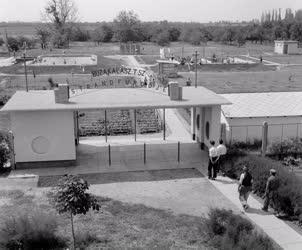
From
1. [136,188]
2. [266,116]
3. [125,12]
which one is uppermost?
[125,12]

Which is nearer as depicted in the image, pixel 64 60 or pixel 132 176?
pixel 132 176

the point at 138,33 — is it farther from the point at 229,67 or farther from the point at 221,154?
the point at 221,154

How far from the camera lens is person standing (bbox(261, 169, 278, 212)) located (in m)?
12.9

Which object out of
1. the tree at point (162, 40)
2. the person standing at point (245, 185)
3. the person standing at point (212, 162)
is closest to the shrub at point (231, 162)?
the person standing at point (212, 162)

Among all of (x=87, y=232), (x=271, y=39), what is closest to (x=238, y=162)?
(x=87, y=232)

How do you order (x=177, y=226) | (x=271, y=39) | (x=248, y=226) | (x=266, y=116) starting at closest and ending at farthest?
(x=248, y=226), (x=177, y=226), (x=266, y=116), (x=271, y=39)

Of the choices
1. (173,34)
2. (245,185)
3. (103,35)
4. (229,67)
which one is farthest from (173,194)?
(173,34)

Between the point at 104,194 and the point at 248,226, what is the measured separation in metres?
5.45

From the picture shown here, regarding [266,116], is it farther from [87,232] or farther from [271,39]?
[271,39]

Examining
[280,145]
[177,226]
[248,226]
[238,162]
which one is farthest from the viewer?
[280,145]

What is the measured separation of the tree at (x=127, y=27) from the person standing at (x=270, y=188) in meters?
87.4

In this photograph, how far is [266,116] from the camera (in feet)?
67.4

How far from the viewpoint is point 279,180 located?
13.5 m

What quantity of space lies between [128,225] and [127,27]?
9055 centimetres
